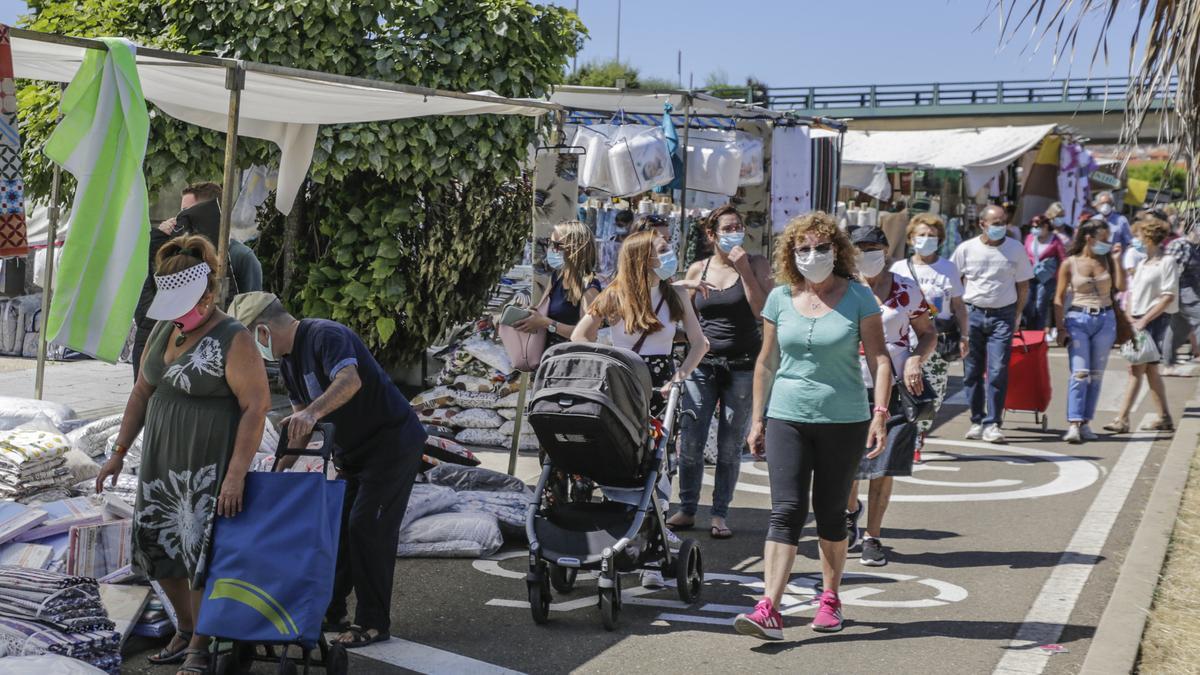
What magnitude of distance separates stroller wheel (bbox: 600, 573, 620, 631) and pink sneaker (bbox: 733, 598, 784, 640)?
56 cm

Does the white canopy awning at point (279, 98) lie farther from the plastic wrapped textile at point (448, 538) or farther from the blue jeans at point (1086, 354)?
the blue jeans at point (1086, 354)

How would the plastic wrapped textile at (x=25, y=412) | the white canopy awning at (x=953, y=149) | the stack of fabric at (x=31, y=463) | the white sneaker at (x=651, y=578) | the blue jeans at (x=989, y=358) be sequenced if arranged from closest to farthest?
1. the stack of fabric at (x=31, y=463)
2. the white sneaker at (x=651, y=578)
3. the plastic wrapped textile at (x=25, y=412)
4. the blue jeans at (x=989, y=358)
5. the white canopy awning at (x=953, y=149)

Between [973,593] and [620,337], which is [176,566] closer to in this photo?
[620,337]

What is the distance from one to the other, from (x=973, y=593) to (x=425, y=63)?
6.87 meters

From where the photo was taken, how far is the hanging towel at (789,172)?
42.3ft

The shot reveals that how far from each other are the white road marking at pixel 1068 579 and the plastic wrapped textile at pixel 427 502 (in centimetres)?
324

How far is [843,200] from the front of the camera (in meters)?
19.5

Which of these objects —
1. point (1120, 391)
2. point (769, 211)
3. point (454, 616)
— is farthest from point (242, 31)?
point (1120, 391)

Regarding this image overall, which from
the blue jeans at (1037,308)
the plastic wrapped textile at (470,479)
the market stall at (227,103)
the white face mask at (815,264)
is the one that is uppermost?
the market stall at (227,103)

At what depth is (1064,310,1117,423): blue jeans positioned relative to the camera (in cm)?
1146

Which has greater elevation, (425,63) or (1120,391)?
(425,63)

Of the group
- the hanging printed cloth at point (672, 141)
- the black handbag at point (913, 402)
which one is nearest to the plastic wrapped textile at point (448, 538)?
the black handbag at point (913, 402)

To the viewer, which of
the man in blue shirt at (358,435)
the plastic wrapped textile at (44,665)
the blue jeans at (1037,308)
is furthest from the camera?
the blue jeans at (1037,308)

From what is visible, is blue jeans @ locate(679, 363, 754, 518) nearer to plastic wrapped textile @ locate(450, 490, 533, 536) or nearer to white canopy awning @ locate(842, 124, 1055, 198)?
plastic wrapped textile @ locate(450, 490, 533, 536)
